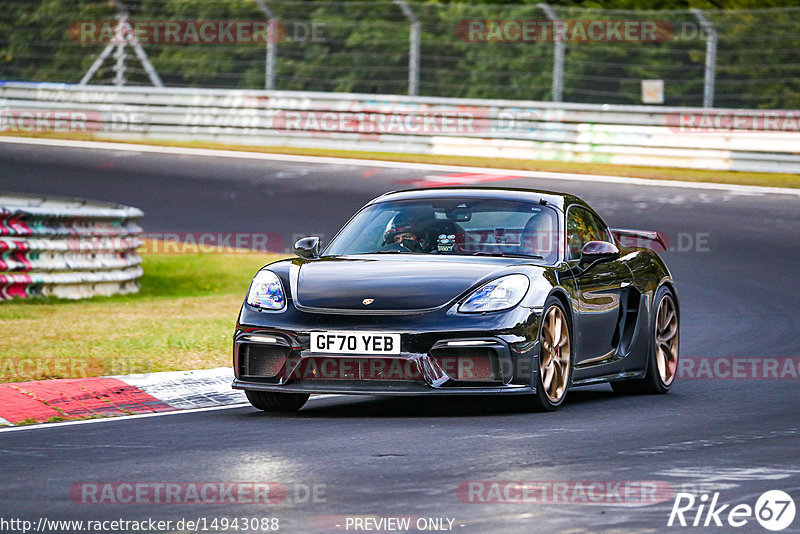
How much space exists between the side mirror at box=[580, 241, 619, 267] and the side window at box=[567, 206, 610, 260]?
120 millimetres

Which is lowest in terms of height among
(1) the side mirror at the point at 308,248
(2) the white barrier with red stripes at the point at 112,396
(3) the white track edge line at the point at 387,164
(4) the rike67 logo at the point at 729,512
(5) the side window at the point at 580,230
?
Result: (2) the white barrier with red stripes at the point at 112,396

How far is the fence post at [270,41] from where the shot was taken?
2594 cm

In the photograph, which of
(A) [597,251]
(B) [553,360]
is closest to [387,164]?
(A) [597,251]

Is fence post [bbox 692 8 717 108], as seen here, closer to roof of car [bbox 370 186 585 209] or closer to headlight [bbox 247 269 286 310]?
roof of car [bbox 370 186 585 209]

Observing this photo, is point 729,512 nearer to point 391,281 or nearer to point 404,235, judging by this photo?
point 391,281

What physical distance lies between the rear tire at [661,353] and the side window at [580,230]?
0.59 metres

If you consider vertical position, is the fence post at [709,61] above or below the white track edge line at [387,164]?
above

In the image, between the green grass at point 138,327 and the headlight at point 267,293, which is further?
the green grass at point 138,327

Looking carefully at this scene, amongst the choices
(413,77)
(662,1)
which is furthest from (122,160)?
(662,1)

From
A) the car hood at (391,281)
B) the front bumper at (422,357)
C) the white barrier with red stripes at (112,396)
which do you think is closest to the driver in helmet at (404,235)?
the car hood at (391,281)

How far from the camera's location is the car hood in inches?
322

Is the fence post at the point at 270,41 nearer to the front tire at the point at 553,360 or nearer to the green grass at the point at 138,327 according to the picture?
the green grass at the point at 138,327

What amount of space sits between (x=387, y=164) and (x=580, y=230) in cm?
1489

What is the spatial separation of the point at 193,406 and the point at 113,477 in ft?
9.05
